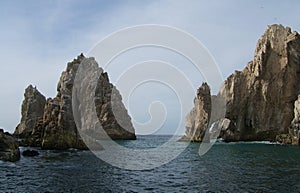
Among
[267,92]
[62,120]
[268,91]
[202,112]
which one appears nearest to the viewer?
[62,120]

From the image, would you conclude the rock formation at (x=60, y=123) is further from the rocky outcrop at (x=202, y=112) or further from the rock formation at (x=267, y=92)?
the rock formation at (x=267, y=92)

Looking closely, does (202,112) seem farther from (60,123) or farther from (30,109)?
(30,109)

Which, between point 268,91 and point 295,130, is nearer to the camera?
point 295,130

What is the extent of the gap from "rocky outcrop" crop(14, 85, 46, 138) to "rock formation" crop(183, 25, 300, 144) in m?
88.4

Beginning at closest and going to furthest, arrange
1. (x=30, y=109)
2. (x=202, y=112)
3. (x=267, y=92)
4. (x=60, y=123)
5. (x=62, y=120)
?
(x=60, y=123), (x=62, y=120), (x=267, y=92), (x=202, y=112), (x=30, y=109)

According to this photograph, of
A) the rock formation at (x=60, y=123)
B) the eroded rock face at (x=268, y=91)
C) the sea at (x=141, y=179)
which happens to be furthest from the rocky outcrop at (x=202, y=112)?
the sea at (x=141, y=179)

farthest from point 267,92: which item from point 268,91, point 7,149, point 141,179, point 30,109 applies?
point 30,109

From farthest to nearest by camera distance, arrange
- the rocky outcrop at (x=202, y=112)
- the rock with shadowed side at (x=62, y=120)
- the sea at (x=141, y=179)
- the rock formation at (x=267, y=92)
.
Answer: the rocky outcrop at (x=202, y=112) → the rock formation at (x=267, y=92) → the rock with shadowed side at (x=62, y=120) → the sea at (x=141, y=179)

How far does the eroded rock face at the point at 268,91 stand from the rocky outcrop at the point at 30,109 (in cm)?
9345

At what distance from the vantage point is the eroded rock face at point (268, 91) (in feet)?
430

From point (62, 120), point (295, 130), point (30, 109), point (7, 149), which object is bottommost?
point (7, 149)

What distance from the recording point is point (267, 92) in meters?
134

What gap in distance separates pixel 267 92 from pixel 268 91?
2.41 ft

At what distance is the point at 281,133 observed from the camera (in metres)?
129
